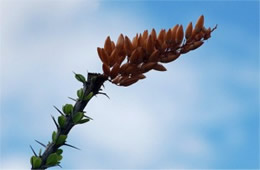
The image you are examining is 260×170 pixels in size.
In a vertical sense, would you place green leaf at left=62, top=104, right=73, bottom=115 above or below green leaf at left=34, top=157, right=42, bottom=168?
above

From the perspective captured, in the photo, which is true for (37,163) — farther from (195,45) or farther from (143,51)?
(195,45)

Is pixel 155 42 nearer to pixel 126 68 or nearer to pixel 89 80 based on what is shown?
pixel 126 68

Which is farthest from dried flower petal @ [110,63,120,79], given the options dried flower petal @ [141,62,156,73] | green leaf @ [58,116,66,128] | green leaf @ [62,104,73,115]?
green leaf @ [58,116,66,128]

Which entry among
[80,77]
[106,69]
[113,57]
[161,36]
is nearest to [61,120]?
[80,77]

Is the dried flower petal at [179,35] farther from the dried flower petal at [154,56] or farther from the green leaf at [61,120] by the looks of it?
the green leaf at [61,120]

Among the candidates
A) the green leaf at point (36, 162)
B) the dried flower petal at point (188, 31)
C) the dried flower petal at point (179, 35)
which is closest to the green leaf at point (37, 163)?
the green leaf at point (36, 162)

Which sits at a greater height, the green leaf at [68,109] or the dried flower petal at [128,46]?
the dried flower petal at [128,46]

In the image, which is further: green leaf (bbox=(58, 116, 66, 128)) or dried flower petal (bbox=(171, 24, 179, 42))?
dried flower petal (bbox=(171, 24, 179, 42))

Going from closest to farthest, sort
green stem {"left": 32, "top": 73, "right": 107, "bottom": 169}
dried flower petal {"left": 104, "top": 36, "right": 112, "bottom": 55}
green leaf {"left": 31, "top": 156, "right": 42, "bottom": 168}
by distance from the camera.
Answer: green leaf {"left": 31, "top": 156, "right": 42, "bottom": 168} → green stem {"left": 32, "top": 73, "right": 107, "bottom": 169} → dried flower petal {"left": 104, "top": 36, "right": 112, "bottom": 55}

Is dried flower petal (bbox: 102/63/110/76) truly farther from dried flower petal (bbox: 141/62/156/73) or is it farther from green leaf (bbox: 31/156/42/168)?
green leaf (bbox: 31/156/42/168)
